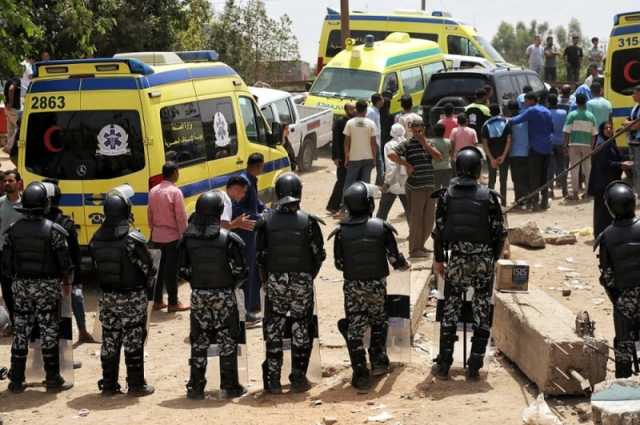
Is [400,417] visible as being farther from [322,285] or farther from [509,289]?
[322,285]

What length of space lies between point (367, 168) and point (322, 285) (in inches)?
115

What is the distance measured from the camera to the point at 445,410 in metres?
8.54

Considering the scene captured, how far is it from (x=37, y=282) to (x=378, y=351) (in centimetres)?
286

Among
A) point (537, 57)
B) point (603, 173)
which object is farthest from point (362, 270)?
point (537, 57)

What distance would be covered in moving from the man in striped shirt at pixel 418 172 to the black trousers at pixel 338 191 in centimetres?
336

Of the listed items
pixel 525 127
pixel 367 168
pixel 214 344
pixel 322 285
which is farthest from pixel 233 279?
pixel 525 127

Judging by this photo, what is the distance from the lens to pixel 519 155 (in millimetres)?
17328

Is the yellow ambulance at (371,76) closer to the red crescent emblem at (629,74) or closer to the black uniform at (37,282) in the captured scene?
the red crescent emblem at (629,74)

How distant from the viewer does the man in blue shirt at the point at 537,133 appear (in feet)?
56.5

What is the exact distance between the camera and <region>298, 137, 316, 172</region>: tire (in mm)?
22391

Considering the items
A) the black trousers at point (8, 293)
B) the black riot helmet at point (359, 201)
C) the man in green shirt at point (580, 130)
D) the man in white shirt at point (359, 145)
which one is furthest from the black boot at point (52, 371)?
the man in green shirt at point (580, 130)

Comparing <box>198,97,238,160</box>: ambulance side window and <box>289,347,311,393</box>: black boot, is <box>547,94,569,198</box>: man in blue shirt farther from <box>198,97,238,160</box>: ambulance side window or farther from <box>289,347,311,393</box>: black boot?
<box>289,347,311,393</box>: black boot

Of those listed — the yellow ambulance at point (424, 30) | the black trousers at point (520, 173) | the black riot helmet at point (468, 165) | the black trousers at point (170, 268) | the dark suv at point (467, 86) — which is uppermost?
A: the yellow ambulance at point (424, 30)

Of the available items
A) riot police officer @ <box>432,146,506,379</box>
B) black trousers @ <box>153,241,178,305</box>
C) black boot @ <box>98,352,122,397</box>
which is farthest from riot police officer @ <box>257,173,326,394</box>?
black trousers @ <box>153,241,178,305</box>
